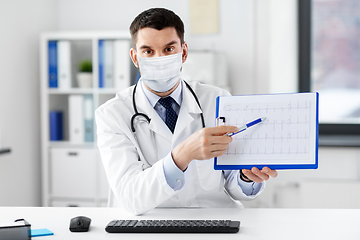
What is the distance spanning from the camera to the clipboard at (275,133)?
1188mm

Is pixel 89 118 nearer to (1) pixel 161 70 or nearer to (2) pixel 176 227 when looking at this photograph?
(1) pixel 161 70

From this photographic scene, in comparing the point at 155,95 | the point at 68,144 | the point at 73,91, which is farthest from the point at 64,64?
the point at 155,95

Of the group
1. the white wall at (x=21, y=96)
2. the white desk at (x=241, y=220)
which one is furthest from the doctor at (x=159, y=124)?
the white wall at (x=21, y=96)

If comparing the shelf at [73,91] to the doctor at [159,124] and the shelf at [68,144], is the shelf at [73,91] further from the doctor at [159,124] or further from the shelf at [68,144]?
the doctor at [159,124]

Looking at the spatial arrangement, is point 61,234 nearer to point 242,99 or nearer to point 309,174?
point 242,99

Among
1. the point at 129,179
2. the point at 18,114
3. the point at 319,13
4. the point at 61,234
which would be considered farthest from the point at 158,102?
Answer: the point at 319,13

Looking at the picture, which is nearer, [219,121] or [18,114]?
[219,121]

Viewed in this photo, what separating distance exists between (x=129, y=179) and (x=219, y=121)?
36 centimetres

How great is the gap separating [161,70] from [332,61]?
205 cm

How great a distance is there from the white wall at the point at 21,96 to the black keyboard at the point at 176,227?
1925mm

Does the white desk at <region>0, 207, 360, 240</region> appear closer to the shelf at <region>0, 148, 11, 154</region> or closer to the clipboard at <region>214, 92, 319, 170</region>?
the clipboard at <region>214, 92, 319, 170</region>

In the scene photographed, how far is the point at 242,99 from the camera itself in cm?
123

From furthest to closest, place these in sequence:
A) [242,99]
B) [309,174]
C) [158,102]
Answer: [309,174], [158,102], [242,99]

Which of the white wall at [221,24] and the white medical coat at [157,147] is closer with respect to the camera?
the white medical coat at [157,147]
